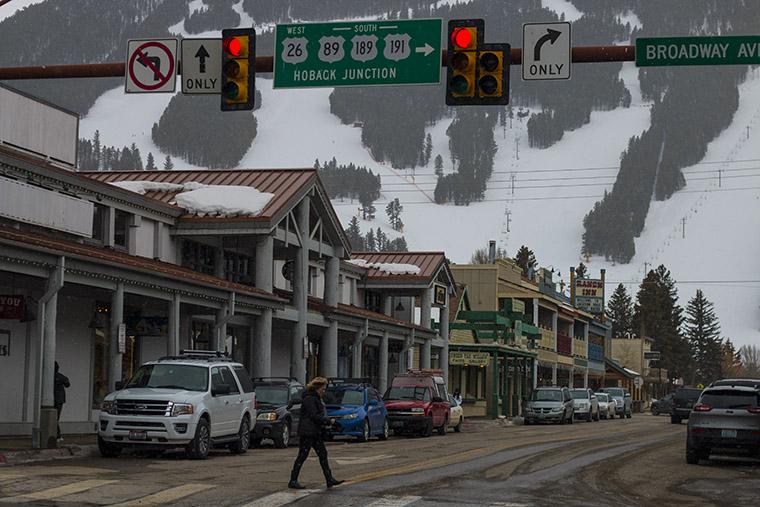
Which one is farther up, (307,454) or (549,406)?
(307,454)

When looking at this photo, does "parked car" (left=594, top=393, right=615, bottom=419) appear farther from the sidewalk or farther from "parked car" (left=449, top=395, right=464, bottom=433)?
the sidewalk

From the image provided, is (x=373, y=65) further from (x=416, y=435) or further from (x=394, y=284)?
(x=394, y=284)

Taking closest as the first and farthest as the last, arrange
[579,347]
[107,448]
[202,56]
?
[202,56], [107,448], [579,347]

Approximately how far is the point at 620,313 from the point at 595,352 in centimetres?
6775

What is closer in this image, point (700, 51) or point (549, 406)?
point (700, 51)

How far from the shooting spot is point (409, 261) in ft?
198

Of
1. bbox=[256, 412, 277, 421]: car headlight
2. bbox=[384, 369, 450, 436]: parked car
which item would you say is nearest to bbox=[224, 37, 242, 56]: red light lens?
bbox=[256, 412, 277, 421]: car headlight

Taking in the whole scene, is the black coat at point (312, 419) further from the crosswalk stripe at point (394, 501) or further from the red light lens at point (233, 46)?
the red light lens at point (233, 46)

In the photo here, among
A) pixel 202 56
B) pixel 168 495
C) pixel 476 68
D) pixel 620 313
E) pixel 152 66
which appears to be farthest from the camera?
pixel 620 313

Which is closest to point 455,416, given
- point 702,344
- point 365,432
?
point 365,432

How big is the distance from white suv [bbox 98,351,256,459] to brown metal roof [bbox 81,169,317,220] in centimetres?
1569

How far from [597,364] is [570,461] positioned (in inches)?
3209

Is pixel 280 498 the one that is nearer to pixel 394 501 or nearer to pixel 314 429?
pixel 394 501

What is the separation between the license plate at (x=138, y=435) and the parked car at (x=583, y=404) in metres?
41.8
